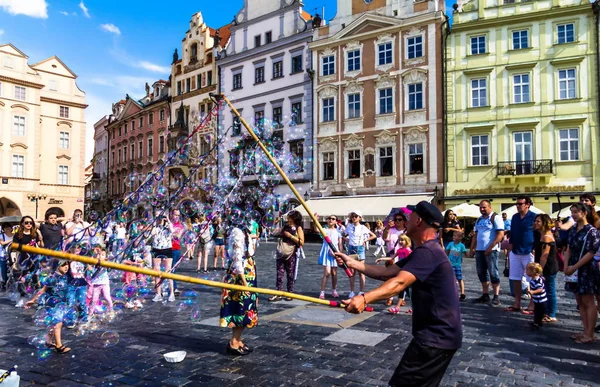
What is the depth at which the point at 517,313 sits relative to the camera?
821 centimetres

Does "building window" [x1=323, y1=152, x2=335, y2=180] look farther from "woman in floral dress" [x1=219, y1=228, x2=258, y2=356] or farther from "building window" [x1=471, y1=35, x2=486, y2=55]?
"woman in floral dress" [x1=219, y1=228, x2=258, y2=356]

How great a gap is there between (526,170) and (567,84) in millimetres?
5043

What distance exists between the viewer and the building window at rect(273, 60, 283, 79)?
34875mm

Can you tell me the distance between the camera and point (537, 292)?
7035mm

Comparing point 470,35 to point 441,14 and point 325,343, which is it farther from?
point 325,343

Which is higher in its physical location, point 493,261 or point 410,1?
A: point 410,1

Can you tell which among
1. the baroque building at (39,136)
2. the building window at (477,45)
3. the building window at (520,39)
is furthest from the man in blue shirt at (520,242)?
the baroque building at (39,136)

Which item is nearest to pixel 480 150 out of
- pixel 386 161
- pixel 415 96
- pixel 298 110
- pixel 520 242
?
pixel 415 96

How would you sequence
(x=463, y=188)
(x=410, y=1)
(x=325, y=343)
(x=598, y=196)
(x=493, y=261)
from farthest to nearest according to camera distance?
(x=410, y=1), (x=463, y=188), (x=598, y=196), (x=493, y=261), (x=325, y=343)

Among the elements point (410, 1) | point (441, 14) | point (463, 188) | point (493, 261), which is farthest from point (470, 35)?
point (493, 261)

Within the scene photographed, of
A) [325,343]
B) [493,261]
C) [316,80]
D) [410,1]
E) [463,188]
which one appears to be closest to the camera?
[325,343]

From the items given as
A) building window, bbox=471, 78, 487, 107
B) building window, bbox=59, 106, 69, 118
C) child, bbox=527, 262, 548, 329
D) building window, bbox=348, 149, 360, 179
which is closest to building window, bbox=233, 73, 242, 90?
building window, bbox=348, 149, 360, 179

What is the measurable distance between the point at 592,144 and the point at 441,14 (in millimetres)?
11020

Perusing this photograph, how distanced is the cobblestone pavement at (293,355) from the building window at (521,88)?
2074 centimetres
